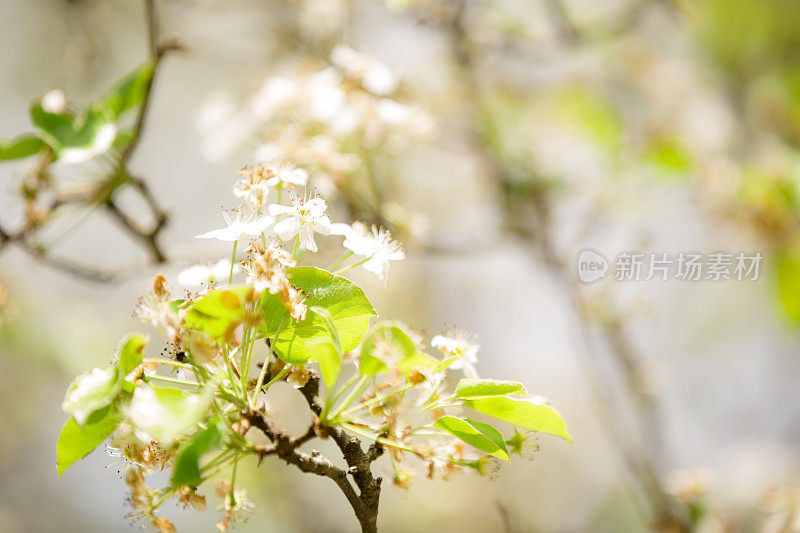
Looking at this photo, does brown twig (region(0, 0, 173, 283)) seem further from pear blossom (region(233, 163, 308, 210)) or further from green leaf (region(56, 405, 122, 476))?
green leaf (region(56, 405, 122, 476))

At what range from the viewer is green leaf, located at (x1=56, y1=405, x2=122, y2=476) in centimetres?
56

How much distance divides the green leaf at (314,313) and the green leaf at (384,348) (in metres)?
0.08

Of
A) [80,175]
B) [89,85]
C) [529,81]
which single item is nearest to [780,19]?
[529,81]

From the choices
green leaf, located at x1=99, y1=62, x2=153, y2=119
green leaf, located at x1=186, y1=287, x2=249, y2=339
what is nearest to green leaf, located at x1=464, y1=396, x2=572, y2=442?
green leaf, located at x1=186, y1=287, x2=249, y2=339

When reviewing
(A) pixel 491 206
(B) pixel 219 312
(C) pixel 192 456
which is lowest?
(C) pixel 192 456

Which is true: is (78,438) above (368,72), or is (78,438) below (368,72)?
below

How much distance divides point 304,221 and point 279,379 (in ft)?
0.47

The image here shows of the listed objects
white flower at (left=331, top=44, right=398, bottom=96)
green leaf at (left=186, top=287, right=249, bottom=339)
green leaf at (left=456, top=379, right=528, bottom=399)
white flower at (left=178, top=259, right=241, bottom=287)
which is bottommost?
green leaf at (left=456, top=379, right=528, bottom=399)

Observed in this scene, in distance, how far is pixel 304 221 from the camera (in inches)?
24.7

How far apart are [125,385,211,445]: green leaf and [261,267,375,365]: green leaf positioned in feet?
0.33

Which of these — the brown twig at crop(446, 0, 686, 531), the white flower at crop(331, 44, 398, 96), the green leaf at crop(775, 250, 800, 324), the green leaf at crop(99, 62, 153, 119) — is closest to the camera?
the green leaf at crop(99, 62, 153, 119)

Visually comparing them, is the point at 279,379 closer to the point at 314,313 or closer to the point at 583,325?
the point at 314,313

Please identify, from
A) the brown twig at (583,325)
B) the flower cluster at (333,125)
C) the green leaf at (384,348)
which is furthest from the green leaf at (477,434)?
the brown twig at (583,325)

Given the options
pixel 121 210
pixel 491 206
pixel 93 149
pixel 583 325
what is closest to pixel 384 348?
pixel 93 149
